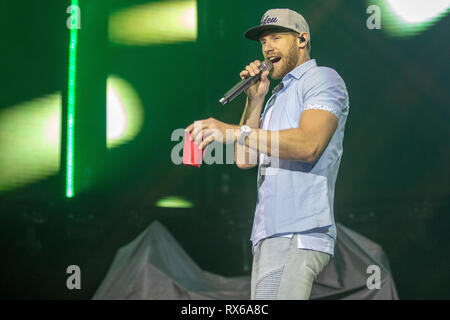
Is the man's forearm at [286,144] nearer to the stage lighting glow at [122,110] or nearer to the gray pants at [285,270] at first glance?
the gray pants at [285,270]

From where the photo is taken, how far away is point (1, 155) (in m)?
3.18

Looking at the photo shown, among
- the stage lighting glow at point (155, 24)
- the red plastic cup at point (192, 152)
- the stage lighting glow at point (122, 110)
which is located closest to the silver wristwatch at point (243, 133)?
the red plastic cup at point (192, 152)

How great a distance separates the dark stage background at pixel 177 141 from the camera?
3139 millimetres

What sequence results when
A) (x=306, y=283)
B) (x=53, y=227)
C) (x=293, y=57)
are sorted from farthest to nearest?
(x=53, y=227) < (x=293, y=57) < (x=306, y=283)

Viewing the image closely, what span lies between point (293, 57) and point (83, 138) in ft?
6.11

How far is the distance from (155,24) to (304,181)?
2.15 meters

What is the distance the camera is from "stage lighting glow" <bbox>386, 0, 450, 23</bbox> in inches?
124

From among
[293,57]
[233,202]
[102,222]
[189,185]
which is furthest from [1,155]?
[293,57]

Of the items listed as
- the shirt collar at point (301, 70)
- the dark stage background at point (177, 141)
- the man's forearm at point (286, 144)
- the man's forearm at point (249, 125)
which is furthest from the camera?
the dark stage background at point (177, 141)

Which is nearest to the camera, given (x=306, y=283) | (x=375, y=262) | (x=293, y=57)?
(x=306, y=283)

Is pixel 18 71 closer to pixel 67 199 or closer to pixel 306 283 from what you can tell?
pixel 67 199

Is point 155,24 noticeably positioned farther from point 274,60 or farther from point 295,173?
point 295,173

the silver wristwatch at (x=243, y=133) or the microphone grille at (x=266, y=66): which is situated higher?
the microphone grille at (x=266, y=66)

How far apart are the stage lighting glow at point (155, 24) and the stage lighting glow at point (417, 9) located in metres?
1.14
